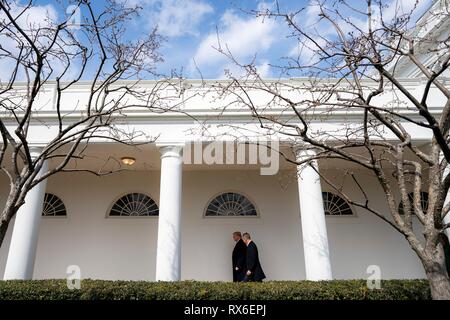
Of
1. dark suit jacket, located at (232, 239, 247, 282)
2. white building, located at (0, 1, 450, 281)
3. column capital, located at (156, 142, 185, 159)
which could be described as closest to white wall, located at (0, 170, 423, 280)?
white building, located at (0, 1, 450, 281)

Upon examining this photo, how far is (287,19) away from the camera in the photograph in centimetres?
461

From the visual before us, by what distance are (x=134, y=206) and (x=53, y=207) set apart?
2859mm

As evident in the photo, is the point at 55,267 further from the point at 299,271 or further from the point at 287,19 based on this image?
the point at 287,19

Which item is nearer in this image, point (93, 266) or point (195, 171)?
point (93, 266)

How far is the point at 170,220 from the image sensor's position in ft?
24.4

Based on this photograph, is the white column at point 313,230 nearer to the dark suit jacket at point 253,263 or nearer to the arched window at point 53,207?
the dark suit jacket at point 253,263

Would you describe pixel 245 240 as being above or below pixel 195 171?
below

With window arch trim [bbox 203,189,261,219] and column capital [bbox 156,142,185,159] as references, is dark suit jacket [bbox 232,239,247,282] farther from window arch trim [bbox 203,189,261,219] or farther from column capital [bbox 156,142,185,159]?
column capital [bbox 156,142,185,159]

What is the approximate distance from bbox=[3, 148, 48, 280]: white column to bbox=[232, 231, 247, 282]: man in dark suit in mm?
5126

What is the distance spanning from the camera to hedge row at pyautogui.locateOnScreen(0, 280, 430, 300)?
5496 millimetres
